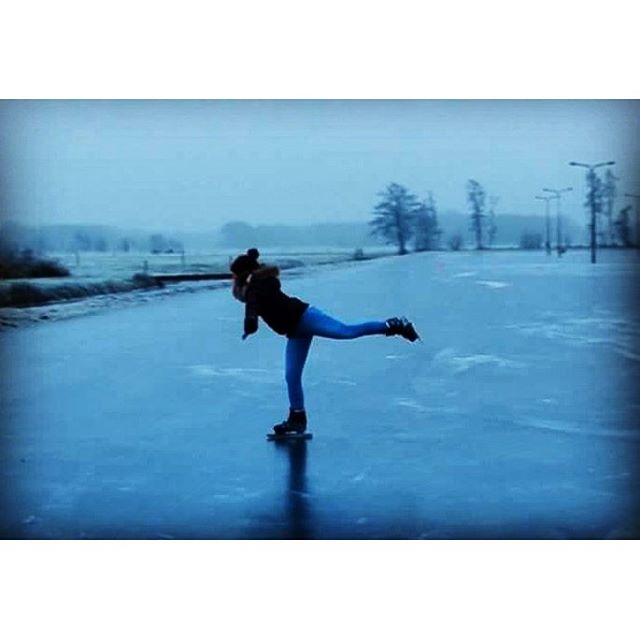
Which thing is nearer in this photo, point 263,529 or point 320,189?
point 263,529

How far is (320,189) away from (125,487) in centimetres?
170

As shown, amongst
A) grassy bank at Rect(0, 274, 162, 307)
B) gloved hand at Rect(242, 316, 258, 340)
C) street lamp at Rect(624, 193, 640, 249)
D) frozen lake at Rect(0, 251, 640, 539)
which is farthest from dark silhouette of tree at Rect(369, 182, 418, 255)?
grassy bank at Rect(0, 274, 162, 307)

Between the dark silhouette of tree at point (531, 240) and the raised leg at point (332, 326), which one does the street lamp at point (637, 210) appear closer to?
the dark silhouette of tree at point (531, 240)

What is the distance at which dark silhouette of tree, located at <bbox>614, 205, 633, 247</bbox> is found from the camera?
207 inches

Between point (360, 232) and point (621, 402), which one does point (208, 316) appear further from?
point (621, 402)

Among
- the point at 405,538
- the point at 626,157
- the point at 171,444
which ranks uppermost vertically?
the point at 626,157

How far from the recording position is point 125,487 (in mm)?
4895

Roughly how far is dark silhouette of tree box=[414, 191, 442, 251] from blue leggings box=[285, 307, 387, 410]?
0.50 meters

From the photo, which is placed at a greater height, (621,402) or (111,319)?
(111,319)

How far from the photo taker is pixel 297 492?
4.79 meters

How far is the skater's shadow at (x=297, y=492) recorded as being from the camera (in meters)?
4.67

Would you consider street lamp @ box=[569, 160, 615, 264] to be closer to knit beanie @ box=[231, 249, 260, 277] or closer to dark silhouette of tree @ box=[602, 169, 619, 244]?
dark silhouette of tree @ box=[602, 169, 619, 244]

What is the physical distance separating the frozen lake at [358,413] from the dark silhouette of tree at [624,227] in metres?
0.11

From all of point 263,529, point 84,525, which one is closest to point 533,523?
point 263,529
